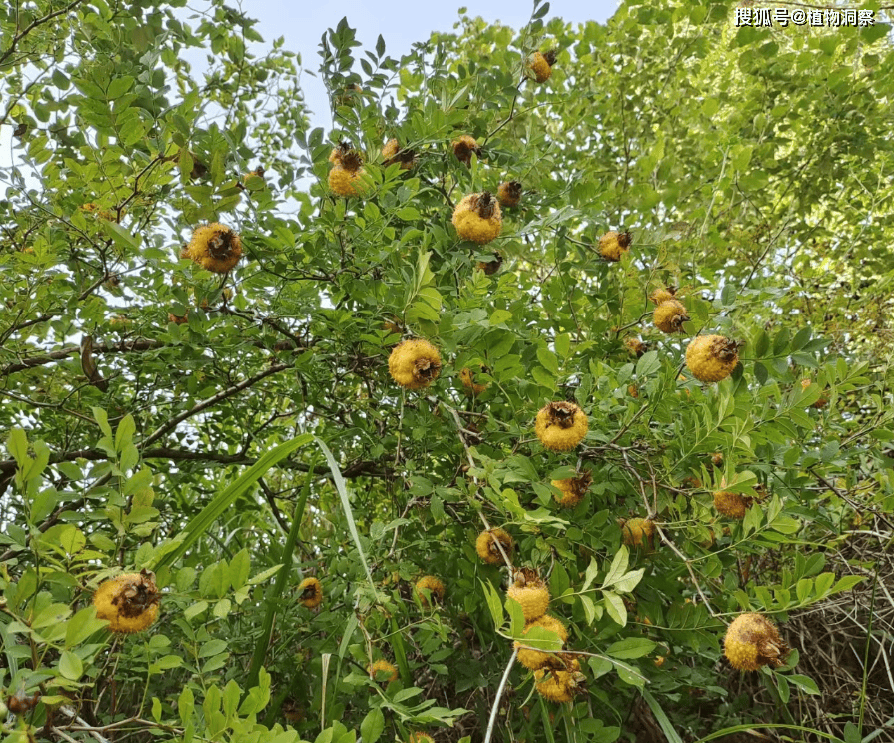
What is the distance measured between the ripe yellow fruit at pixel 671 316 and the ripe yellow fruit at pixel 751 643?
19.5 inches

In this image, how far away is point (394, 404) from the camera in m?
1.64

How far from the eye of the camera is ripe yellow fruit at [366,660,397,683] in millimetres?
1029

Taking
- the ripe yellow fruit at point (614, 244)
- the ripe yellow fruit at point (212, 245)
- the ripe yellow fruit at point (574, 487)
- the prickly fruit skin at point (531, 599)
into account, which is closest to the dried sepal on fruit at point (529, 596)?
the prickly fruit skin at point (531, 599)

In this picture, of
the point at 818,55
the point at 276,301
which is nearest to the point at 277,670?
the point at 276,301

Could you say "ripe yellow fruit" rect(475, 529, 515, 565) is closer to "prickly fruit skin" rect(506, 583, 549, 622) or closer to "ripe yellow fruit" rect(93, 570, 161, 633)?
"prickly fruit skin" rect(506, 583, 549, 622)

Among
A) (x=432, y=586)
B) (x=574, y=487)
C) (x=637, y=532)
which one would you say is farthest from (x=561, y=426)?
(x=432, y=586)

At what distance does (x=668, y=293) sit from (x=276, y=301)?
809mm

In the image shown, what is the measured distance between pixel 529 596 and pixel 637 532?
34 cm

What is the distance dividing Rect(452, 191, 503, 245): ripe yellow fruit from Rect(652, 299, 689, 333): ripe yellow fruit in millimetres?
337

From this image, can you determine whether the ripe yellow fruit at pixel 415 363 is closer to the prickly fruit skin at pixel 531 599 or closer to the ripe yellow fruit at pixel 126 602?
the prickly fruit skin at pixel 531 599

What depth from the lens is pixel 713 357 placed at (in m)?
1.02

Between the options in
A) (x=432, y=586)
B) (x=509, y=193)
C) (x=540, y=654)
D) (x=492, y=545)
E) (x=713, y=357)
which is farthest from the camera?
(x=509, y=193)

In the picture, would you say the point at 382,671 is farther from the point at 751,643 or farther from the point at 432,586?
the point at 751,643

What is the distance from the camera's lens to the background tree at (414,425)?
93 cm
